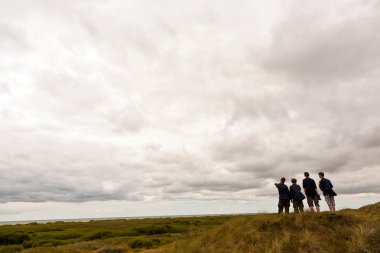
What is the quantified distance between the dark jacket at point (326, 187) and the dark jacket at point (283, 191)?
2.20 meters

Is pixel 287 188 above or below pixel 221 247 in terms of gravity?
above

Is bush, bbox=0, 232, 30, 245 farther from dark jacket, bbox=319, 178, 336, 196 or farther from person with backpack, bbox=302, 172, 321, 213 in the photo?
dark jacket, bbox=319, 178, 336, 196

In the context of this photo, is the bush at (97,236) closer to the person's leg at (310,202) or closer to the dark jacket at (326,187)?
the person's leg at (310,202)

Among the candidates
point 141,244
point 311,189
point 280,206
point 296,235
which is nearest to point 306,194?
point 311,189

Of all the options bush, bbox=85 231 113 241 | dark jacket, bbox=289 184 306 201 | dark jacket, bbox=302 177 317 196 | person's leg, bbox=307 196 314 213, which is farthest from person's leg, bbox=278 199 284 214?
bush, bbox=85 231 113 241

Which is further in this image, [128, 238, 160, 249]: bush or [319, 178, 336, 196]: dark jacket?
[128, 238, 160, 249]: bush

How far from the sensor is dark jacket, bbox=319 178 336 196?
63.5 ft

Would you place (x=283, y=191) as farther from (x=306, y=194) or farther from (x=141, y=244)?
(x=141, y=244)

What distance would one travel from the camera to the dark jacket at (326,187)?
19.4 m

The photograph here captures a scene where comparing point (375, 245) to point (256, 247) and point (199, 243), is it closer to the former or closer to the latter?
point (256, 247)

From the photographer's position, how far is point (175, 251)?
19.2 m

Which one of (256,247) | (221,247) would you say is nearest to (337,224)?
(256,247)

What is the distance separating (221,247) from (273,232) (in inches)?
115

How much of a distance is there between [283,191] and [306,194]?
1.44 meters
